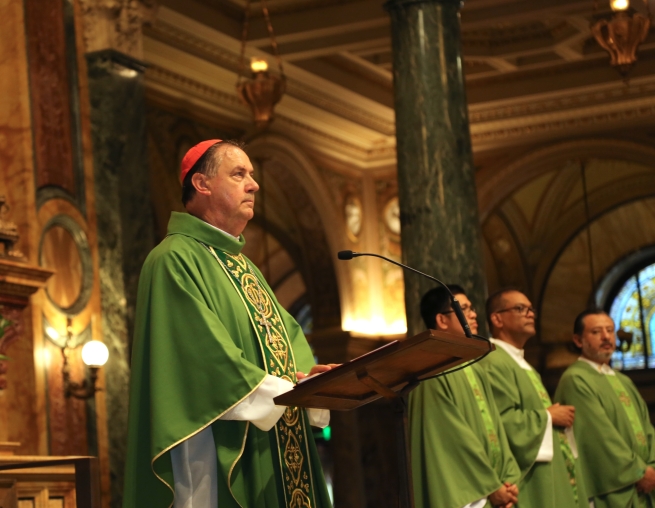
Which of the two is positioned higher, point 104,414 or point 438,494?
point 104,414

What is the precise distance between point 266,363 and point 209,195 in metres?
0.58

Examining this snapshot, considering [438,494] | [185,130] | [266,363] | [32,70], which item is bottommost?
[438,494]

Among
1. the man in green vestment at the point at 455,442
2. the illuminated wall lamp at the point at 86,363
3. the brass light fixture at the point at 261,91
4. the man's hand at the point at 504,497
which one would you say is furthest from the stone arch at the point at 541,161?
the man's hand at the point at 504,497

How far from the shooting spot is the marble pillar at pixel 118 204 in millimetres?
7855

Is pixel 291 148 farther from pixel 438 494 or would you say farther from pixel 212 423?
pixel 212 423

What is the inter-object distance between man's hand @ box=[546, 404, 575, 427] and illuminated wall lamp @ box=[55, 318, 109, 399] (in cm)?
291

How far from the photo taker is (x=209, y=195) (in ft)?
12.7

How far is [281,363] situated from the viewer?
3893 mm

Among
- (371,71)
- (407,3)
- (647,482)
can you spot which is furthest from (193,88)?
(647,482)

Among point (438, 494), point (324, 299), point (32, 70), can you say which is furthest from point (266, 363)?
point (324, 299)

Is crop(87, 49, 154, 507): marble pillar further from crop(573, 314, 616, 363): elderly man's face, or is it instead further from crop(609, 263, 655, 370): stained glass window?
crop(609, 263, 655, 370): stained glass window

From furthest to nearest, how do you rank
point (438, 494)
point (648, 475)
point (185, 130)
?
point (185, 130), point (648, 475), point (438, 494)

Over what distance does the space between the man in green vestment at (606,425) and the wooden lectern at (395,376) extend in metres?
3.72

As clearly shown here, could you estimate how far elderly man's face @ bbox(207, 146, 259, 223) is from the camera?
3.85 metres
